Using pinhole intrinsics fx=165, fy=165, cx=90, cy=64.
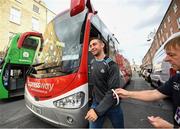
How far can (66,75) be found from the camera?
3242 millimetres

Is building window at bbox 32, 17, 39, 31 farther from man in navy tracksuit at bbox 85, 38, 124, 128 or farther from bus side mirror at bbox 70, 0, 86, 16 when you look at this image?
man in navy tracksuit at bbox 85, 38, 124, 128

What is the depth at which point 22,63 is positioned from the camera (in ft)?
26.1

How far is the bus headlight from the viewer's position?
10.2 feet

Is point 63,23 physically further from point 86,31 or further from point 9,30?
point 9,30

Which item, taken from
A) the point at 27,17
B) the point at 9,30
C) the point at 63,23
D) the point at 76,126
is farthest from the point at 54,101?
the point at 27,17

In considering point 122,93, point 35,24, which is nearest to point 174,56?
point 122,93

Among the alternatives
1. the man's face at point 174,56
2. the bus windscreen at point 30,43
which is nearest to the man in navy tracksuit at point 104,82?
the man's face at point 174,56

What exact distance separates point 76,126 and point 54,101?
63 centimetres

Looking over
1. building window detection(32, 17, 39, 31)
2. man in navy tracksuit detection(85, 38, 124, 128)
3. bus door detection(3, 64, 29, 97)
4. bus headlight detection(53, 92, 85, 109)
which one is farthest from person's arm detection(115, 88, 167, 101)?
building window detection(32, 17, 39, 31)

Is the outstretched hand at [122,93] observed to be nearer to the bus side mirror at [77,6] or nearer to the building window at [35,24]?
the bus side mirror at [77,6]

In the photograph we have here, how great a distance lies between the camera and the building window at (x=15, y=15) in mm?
19975

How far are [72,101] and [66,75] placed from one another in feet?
1.69

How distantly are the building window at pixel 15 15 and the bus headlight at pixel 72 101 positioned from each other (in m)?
19.7

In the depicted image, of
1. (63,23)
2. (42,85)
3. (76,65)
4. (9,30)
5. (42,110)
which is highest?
(9,30)
